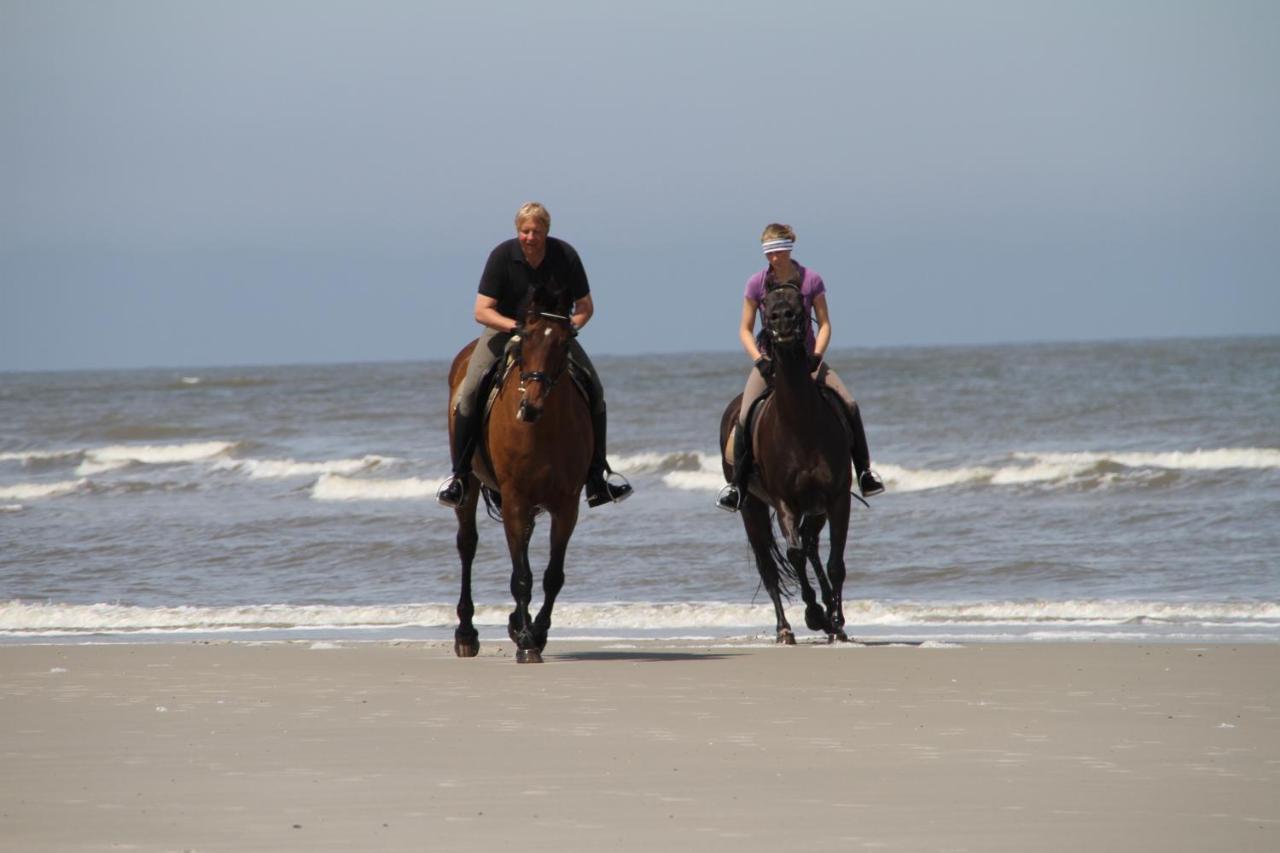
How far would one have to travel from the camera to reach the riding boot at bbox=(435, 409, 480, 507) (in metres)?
9.97

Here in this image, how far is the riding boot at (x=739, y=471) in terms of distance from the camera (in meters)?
10.7

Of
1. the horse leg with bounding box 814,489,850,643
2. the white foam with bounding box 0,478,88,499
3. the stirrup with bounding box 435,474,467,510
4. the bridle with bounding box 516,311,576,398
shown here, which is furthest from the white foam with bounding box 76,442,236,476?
the bridle with bounding box 516,311,576,398

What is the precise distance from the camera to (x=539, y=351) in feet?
30.3

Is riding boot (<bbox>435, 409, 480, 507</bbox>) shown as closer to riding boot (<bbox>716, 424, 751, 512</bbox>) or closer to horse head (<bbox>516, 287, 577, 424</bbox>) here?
horse head (<bbox>516, 287, 577, 424</bbox>)

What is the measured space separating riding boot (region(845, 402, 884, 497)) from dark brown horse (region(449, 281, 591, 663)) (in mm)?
1742

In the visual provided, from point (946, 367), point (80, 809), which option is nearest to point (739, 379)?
point (946, 367)

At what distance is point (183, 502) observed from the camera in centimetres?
2366

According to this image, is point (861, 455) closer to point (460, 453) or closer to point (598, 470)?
point (598, 470)

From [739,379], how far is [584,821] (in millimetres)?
53171

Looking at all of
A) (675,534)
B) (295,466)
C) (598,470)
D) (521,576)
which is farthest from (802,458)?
(295,466)

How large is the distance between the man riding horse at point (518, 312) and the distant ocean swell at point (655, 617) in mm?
2289

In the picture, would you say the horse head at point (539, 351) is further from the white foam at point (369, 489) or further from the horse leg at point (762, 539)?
the white foam at point (369, 489)

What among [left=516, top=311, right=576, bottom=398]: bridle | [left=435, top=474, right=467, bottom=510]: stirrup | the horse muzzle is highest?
[left=516, top=311, right=576, bottom=398]: bridle

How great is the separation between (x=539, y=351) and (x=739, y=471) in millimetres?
2036
